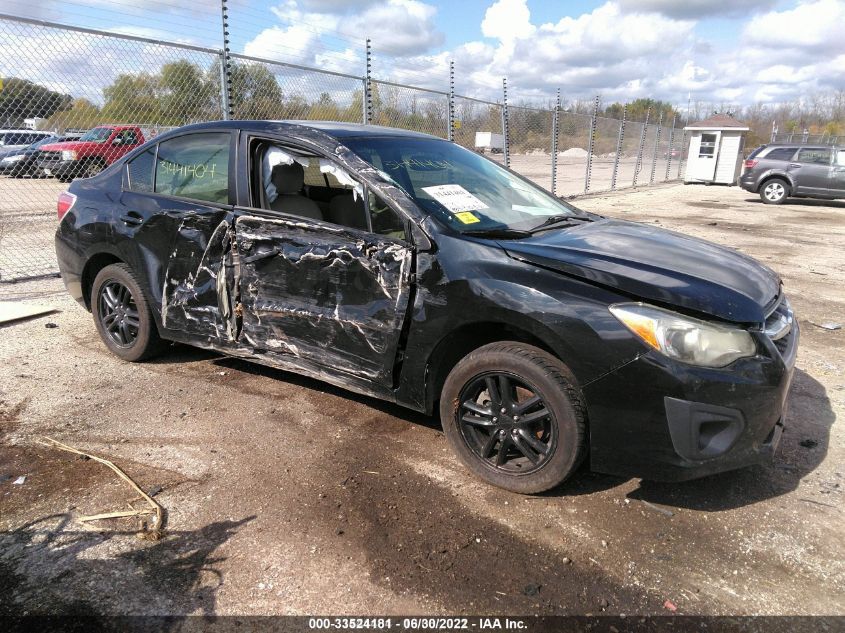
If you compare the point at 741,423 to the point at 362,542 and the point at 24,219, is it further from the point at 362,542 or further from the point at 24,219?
the point at 24,219

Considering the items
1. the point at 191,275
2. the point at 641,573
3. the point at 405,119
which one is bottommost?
the point at 641,573

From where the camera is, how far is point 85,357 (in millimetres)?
4688

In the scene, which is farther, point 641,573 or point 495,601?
point 641,573

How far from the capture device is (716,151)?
2458 cm

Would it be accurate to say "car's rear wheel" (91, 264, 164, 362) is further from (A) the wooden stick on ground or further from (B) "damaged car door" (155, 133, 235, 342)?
(A) the wooden stick on ground

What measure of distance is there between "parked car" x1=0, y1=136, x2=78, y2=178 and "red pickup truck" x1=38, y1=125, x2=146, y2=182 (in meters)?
0.09

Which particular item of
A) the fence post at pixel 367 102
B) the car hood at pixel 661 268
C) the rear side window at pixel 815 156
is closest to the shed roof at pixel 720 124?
the rear side window at pixel 815 156

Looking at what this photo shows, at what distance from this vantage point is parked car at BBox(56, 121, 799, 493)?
101 inches

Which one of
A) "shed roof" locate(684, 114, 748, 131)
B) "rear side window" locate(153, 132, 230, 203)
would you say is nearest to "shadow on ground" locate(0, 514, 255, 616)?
"rear side window" locate(153, 132, 230, 203)

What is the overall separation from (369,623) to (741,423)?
1.70m

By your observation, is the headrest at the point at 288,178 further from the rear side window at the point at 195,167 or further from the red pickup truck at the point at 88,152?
the red pickup truck at the point at 88,152

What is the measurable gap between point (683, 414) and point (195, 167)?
10.7 feet

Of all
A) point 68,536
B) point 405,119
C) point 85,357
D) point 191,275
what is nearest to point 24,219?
point 405,119

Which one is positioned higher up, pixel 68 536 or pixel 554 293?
pixel 554 293
